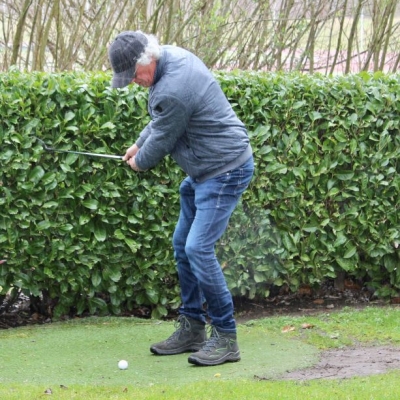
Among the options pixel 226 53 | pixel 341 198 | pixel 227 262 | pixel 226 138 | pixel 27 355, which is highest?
pixel 226 53

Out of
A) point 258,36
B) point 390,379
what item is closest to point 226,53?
point 258,36

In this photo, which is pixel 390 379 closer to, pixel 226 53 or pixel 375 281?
pixel 375 281

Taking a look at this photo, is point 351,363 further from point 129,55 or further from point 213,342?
point 129,55

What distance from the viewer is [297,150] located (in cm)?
721

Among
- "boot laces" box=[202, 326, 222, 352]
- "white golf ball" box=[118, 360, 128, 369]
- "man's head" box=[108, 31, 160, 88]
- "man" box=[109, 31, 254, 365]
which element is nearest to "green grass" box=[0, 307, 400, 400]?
"white golf ball" box=[118, 360, 128, 369]

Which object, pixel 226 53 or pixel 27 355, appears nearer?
pixel 27 355

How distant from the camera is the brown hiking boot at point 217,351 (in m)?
5.59

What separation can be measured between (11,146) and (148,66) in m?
1.88

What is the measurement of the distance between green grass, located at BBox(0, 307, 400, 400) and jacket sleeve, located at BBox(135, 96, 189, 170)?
1434 millimetres

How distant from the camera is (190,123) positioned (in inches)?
211

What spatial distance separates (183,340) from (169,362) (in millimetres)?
250

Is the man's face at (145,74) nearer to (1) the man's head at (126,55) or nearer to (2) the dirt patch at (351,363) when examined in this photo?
(1) the man's head at (126,55)

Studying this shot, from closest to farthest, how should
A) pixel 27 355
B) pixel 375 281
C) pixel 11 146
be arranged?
pixel 27 355
pixel 11 146
pixel 375 281

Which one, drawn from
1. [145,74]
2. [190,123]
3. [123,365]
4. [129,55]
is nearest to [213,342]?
[123,365]
